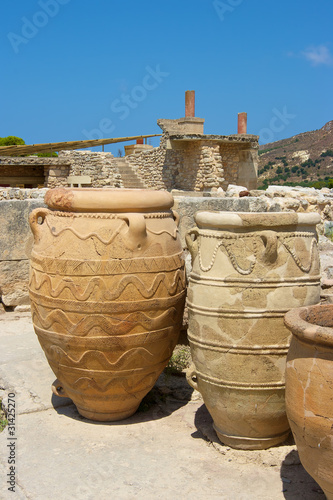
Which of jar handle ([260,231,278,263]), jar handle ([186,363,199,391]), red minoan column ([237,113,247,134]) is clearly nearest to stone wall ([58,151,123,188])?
red minoan column ([237,113,247,134])

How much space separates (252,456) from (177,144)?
16.4 metres

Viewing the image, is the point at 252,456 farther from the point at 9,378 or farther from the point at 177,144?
the point at 177,144

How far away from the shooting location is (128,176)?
810 inches

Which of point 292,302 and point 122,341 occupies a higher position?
point 292,302

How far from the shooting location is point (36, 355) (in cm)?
412

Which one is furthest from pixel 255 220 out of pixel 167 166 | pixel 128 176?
pixel 128 176

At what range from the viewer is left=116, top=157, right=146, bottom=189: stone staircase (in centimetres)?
2025

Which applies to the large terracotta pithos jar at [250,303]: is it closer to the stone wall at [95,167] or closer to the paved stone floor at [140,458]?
the paved stone floor at [140,458]

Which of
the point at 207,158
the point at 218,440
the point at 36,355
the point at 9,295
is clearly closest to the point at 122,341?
the point at 218,440

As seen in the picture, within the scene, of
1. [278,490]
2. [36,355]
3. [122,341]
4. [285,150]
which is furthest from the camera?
[285,150]

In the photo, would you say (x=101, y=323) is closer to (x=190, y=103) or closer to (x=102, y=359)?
(x=102, y=359)

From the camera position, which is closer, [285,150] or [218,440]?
[218,440]

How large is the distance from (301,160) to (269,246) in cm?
3726

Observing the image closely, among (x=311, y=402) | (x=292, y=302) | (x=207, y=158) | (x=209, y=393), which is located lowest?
(x=209, y=393)
